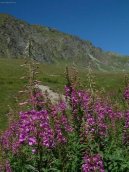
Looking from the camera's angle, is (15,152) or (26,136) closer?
(26,136)

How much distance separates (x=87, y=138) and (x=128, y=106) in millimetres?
5168

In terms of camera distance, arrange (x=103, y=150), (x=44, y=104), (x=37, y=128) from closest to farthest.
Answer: (x=37, y=128) → (x=44, y=104) → (x=103, y=150)

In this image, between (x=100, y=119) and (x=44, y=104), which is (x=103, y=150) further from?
(x=44, y=104)

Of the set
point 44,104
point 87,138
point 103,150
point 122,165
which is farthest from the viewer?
point 103,150

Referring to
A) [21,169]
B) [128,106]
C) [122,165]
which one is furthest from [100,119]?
[21,169]

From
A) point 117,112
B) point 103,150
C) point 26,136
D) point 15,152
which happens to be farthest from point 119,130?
point 26,136

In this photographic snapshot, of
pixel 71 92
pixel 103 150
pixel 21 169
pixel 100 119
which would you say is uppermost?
pixel 71 92

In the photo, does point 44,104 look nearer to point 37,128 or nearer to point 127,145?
point 37,128

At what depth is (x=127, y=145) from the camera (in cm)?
1194

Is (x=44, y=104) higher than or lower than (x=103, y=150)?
higher

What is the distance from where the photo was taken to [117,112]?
1507 cm

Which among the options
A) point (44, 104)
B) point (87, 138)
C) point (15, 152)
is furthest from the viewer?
point (15, 152)

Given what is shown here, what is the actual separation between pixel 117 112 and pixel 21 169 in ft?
15.5

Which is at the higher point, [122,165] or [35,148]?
[35,148]
